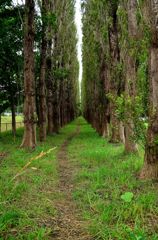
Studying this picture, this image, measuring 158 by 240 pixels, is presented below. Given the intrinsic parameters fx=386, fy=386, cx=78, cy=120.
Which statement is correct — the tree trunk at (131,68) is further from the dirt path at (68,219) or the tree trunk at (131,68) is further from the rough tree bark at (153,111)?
the dirt path at (68,219)

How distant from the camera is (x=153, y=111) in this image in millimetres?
8859

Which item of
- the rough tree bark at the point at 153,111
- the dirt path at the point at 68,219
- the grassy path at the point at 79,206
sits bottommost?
the dirt path at the point at 68,219

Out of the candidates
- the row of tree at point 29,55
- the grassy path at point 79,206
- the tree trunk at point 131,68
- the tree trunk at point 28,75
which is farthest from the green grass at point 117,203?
the row of tree at point 29,55

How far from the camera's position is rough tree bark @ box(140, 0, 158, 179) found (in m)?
8.76

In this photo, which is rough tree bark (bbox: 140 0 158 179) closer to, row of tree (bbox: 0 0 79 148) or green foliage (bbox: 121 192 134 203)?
green foliage (bbox: 121 192 134 203)

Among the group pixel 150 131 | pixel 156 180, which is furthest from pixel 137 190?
pixel 150 131

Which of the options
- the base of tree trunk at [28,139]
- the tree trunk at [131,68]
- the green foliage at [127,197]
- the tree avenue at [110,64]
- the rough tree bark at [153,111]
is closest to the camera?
the green foliage at [127,197]

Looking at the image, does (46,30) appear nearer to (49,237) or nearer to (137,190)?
(137,190)

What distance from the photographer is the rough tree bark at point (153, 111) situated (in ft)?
28.7

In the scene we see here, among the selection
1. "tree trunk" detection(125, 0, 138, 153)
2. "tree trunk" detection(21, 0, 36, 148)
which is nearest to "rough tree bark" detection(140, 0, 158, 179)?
"tree trunk" detection(125, 0, 138, 153)

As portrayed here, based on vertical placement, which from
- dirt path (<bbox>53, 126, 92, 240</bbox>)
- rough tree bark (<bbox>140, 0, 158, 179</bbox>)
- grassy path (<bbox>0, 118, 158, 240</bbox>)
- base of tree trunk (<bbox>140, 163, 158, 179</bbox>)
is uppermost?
rough tree bark (<bbox>140, 0, 158, 179</bbox>)

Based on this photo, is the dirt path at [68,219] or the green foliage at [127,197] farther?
the green foliage at [127,197]

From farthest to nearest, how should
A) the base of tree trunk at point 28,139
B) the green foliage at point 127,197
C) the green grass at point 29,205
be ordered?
the base of tree trunk at point 28,139, the green foliage at point 127,197, the green grass at point 29,205

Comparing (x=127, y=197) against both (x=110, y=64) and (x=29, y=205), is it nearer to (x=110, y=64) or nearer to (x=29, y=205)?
(x=29, y=205)
